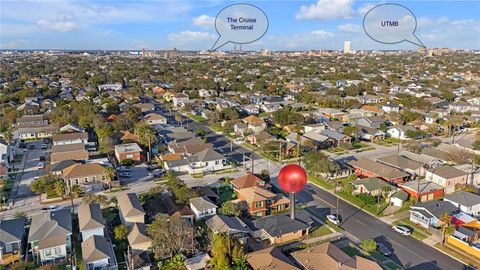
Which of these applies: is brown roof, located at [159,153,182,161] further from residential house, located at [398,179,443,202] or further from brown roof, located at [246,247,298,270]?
residential house, located at [398,179,443,202]

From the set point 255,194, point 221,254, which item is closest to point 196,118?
point 255,194

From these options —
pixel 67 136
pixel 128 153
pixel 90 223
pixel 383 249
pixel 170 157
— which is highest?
pixel 67 136

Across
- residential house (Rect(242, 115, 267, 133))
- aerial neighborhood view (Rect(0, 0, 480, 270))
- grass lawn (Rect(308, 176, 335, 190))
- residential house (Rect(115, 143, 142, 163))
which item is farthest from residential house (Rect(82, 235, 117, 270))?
residential house (Rect(242, 115, 267, 133))

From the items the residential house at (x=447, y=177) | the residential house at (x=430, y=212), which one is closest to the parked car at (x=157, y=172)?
the residential house at (x=430, y=212)

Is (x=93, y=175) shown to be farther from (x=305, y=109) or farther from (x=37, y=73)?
(x=37, y=73)

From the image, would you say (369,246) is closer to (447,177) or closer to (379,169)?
(379,169)

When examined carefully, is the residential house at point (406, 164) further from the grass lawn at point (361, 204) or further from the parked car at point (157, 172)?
the parked car at point (157, 172)

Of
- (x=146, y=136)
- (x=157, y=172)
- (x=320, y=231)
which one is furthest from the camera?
(x=146, y=136)

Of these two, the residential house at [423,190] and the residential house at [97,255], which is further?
the residential house at [423,190]
